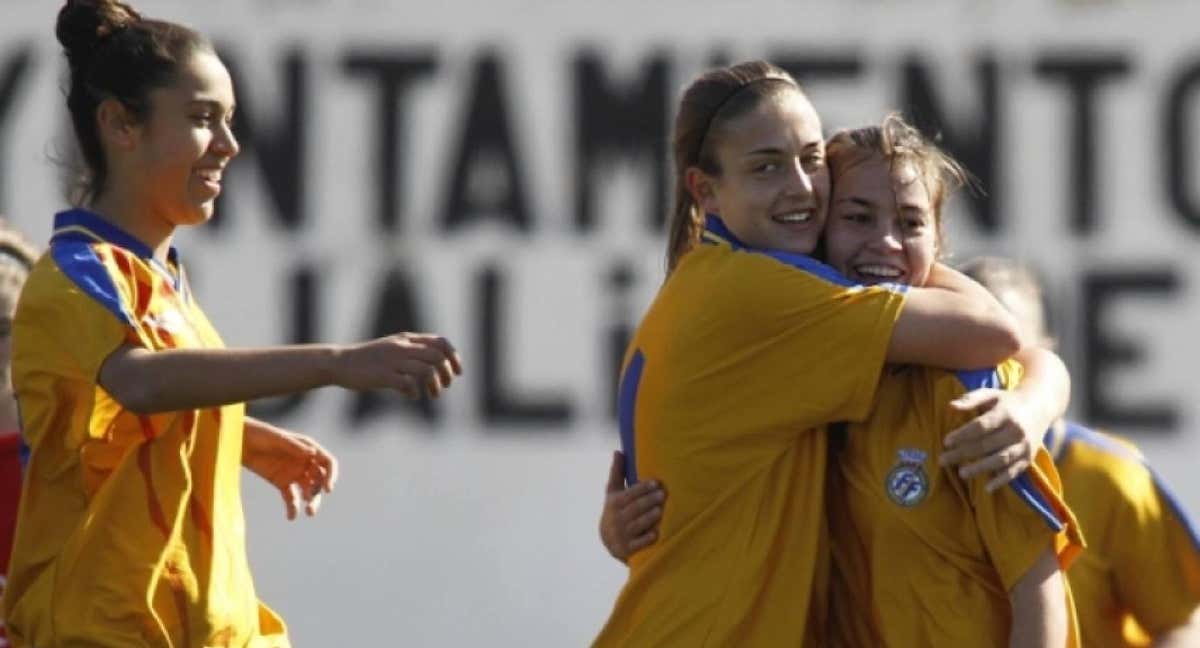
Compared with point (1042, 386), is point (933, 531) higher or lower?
lower

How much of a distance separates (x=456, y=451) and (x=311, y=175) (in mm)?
575

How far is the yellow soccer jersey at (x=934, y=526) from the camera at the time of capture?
248 cm

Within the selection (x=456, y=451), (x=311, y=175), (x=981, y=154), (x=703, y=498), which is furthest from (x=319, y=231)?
(x=703, y=498)

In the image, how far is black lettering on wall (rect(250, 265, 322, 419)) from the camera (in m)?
4.60

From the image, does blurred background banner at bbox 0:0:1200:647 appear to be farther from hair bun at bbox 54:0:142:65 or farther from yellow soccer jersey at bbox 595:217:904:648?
yellow soccer jersey at bbox 595:217:904:648

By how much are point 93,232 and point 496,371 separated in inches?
72.0

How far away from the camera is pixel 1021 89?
185 inches

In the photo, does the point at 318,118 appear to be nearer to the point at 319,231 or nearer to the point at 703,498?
the point at 319,231

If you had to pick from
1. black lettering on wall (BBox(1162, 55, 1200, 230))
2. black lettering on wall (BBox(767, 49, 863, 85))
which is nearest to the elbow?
black lettering on wall (BBox(767, 49, 863, 85))

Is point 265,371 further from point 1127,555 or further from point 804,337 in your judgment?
point 1127,555

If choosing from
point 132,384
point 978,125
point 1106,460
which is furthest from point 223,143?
point 978,125

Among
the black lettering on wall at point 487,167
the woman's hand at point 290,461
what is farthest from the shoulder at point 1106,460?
the black lettering on wall at point 487,167

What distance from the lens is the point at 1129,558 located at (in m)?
3.20

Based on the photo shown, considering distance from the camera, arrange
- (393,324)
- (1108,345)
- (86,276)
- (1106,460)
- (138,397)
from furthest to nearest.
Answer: (1108,345) < (393,324) < (1106,460) < (86,276) < (138,397)
